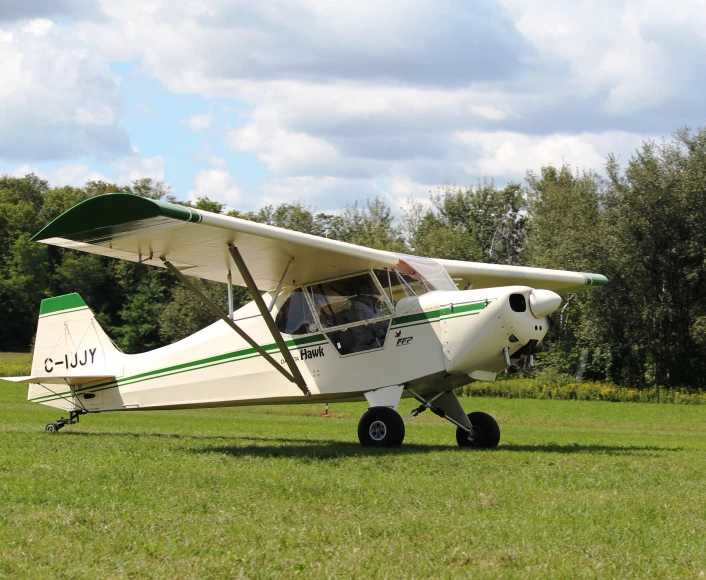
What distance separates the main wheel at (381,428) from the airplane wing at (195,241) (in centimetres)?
218

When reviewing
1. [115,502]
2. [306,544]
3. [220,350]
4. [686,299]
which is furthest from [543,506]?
[686,299]

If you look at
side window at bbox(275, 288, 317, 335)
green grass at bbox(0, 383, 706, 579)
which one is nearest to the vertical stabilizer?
green grass at bbox(0, 383, 706, 579)

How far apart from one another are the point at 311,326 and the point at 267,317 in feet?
3.37

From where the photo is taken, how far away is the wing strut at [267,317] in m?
12.8

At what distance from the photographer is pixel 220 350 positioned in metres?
15.3

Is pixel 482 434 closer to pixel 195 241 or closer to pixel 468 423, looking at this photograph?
pixel 468 423

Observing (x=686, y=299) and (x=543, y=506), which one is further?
(x=686, y=299)

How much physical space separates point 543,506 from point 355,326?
6086mm

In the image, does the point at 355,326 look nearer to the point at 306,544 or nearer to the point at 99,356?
the point at 99,356

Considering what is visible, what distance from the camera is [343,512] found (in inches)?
305

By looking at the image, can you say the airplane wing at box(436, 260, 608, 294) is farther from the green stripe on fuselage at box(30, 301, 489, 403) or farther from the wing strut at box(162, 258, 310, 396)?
the wing strut at box(162, 258, 310, 396)

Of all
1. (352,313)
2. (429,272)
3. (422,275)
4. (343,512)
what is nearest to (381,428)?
(352,313)

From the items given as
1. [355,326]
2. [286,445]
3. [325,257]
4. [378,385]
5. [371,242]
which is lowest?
[286,445]

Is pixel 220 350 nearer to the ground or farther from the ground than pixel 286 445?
farther from the ground
